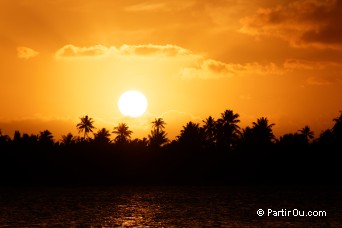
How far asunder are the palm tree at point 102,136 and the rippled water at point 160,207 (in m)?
15.5

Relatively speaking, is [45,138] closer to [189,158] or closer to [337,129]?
[189,158]

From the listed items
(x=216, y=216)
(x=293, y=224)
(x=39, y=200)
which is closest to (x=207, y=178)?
(x=39, y=200)

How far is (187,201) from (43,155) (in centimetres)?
4503

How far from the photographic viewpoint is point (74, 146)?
127m

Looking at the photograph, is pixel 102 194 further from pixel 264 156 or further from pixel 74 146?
pixel 264 156

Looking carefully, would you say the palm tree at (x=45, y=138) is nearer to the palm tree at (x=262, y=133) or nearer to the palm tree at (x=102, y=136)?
the palm tree at (x=102, y=136)

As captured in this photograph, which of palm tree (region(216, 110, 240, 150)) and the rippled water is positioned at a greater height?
palm tree (region(216, 110, 240, 150))

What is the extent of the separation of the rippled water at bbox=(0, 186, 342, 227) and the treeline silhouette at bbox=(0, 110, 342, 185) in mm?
8989

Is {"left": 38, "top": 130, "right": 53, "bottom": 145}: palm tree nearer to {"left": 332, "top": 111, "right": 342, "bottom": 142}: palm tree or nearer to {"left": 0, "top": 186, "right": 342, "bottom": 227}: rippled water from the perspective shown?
{"left": 0, "top": 186, "right": 342, "bottom": 227}: rippled water

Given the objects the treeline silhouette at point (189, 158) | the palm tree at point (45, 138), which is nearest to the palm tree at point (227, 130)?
the treeline silhouette at point (189, 158)

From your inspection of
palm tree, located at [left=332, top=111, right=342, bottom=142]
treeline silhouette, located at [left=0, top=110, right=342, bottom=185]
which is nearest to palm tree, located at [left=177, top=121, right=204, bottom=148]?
treeline silhouette, located at [left=0, top=110, right=342, bottom=185]

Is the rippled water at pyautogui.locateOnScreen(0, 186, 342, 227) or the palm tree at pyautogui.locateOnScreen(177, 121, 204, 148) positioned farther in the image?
the palm tree at pyautogui.locateOnScreen(177, 121, 204, 148)

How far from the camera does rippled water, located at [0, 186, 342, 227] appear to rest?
197ft

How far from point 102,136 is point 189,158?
70.0 feet
